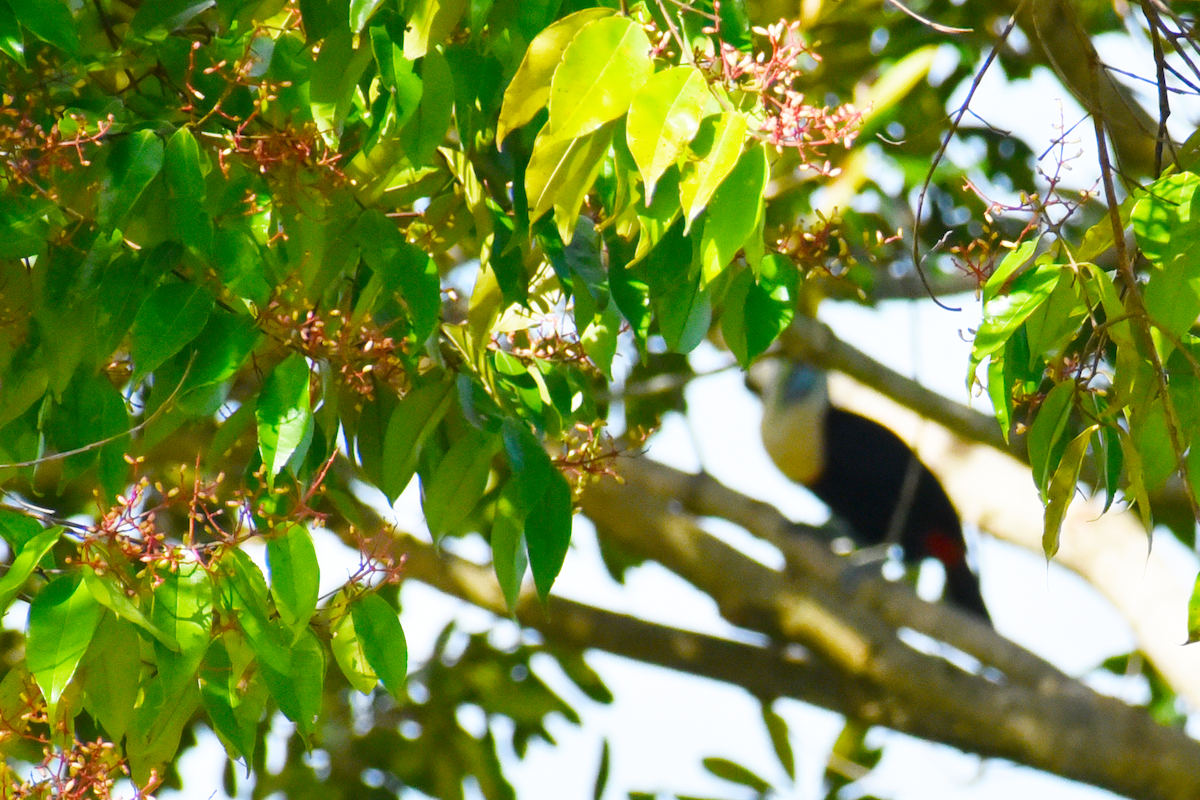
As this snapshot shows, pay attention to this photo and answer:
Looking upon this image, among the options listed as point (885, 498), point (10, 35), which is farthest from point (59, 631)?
point (885, 498)

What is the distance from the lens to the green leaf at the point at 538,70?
83 centimetres

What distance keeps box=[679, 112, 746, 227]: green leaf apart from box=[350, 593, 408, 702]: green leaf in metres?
0.42

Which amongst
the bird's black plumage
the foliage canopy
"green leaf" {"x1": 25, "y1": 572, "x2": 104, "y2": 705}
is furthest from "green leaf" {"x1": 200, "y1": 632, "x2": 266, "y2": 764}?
the bird's black plumage

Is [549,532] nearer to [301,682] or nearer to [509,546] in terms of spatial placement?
[509,546]

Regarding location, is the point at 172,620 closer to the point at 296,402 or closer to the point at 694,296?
the point at 296,402

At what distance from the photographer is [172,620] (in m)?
0.90

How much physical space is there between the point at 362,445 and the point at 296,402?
0.98ft

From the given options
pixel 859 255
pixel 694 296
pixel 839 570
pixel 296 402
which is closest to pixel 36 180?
pixel 296 402

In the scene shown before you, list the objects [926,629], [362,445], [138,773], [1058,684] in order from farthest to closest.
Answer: [926,629]
[1058,684]
[362,445]
[138,773]

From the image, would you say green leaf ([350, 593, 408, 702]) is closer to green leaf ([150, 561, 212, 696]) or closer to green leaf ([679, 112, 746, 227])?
green leaf ([150, 561, 212, 696])

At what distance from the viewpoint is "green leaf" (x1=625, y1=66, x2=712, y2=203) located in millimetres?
763

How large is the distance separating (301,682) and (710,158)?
0.49 metres

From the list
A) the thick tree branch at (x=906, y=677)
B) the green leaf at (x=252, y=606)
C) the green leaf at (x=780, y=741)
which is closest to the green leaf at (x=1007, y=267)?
the green leaf at (x=252, y=606)

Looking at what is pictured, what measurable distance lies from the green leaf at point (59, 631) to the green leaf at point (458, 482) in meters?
0.32
